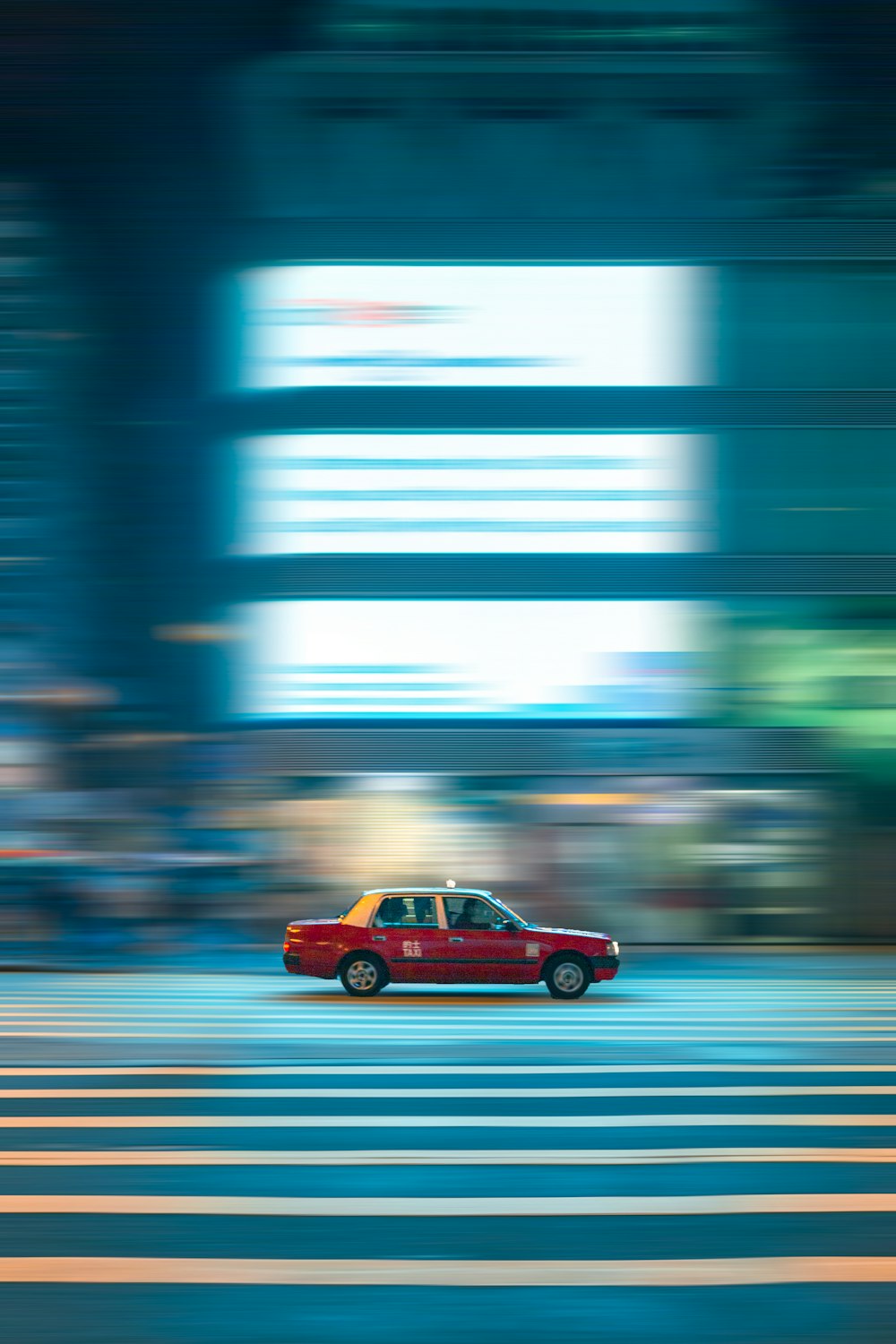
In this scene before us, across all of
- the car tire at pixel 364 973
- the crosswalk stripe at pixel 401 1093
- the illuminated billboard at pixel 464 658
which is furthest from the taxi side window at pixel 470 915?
the illuminated billboard at pixel 464 658

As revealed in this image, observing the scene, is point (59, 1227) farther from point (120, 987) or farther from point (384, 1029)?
point (120, 987)

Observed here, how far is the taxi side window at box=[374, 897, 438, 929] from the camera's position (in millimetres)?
16297

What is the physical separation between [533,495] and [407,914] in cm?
1325

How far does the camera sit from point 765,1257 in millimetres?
6020

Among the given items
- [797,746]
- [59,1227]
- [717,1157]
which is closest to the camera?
[59,1227]

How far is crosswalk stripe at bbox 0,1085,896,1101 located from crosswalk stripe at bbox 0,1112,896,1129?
0.68 m

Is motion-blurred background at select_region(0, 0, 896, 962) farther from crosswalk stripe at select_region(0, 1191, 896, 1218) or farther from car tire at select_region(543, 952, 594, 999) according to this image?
crosswalk stripe at select_region(0, 1191, 896, 1218)

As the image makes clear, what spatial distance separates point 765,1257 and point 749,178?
25974 millimetres

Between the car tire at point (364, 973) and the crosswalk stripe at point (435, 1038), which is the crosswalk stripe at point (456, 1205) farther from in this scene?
the car tire at point (364, 973)

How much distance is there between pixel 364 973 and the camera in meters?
16.4

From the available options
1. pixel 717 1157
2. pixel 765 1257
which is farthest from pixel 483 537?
pixel 765 1257

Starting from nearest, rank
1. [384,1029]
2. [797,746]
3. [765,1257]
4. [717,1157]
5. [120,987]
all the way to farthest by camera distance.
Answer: [765,1257]
[717,1157]
[384,1029]
[120,987]
[797,746]

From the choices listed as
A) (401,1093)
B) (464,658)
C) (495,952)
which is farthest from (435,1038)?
(464,658)

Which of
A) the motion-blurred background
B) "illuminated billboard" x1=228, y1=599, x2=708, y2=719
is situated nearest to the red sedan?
the motion-blurred background
